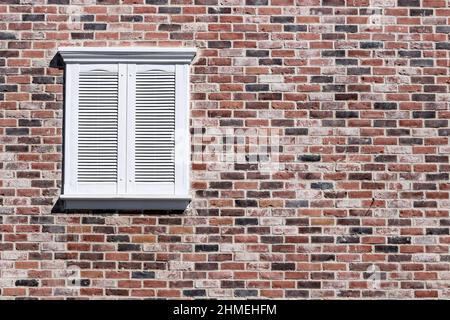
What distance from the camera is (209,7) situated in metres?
6.86

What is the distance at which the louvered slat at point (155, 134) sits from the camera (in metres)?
6.74

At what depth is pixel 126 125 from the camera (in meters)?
6.75

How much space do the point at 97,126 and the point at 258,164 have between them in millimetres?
1525

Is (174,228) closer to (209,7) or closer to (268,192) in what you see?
(268,192)

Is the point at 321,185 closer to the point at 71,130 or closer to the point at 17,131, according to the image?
the point at 71,130

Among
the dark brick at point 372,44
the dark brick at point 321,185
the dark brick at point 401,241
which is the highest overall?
the dark brick at point 372,44

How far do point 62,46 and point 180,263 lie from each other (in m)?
2.30

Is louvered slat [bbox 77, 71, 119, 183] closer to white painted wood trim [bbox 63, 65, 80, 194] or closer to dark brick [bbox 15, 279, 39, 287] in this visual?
white painted wood trim [bbox 63, 65, 80, 194]

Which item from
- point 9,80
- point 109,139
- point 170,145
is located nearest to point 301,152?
point 170,145

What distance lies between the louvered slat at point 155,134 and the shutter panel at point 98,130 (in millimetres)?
213

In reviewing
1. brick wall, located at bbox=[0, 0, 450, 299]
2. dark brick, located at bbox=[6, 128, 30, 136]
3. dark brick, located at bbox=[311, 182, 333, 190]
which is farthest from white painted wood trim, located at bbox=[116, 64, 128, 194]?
dark brick, located at bbox=[311, 182, 333, 190]

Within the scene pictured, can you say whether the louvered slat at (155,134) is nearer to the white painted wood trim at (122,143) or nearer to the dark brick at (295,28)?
the white painted wood trim at (122,143)

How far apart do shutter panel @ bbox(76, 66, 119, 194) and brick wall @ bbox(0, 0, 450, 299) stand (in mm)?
232

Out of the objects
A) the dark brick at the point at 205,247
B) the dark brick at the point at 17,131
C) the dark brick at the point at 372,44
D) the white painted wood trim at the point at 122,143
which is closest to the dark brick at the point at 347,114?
the dark brick at the point at 372,44
